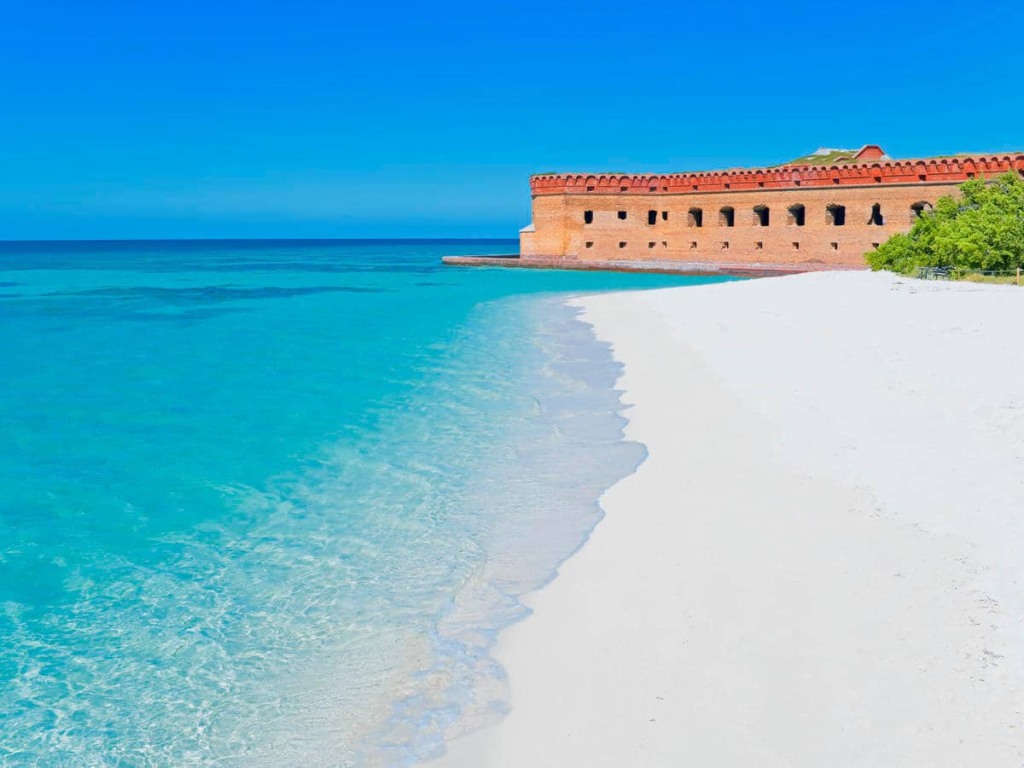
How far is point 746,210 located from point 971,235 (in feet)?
64.8

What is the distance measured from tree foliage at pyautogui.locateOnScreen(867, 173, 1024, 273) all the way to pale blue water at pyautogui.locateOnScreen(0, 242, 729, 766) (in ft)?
34.3

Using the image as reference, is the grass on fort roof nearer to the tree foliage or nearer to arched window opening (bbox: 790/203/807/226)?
arched window opening (bbox: 790/203/807/226)

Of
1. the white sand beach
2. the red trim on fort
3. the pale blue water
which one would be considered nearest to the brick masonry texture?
the red trim on fort

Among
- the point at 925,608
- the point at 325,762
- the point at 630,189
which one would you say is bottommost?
the point at 325,762

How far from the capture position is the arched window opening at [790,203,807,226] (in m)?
37.0

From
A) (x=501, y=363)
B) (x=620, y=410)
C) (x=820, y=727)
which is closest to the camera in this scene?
(x=820, y=727)

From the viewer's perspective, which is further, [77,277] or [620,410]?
[77,277]

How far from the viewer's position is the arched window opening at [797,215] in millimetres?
36969

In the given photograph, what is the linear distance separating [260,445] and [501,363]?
5819 millimetres

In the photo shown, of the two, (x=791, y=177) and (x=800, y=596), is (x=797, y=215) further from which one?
(x=800, y=596)

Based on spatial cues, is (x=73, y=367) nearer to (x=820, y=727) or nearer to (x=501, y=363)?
(x=501, y=363)

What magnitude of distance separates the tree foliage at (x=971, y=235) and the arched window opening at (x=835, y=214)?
12.5 metres

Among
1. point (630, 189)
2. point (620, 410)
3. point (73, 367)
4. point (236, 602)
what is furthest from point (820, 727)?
point (630, 189)

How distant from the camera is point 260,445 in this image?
29.2ft
